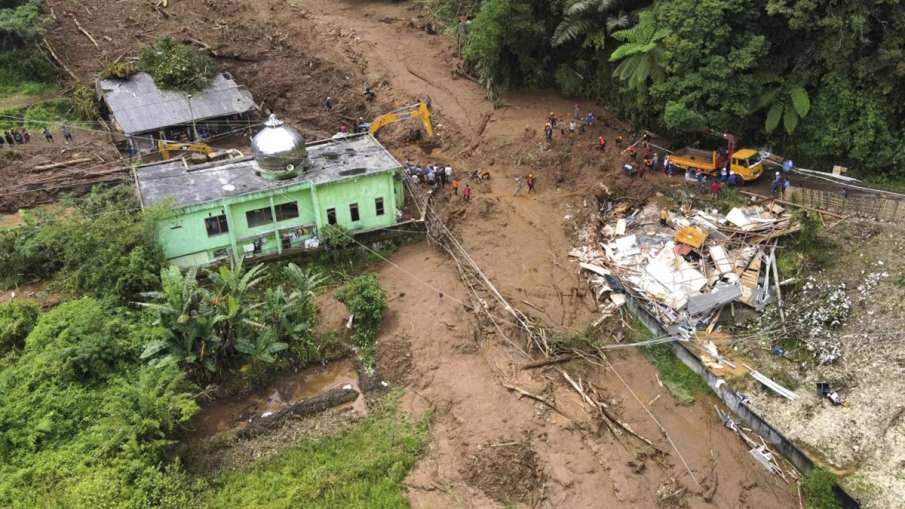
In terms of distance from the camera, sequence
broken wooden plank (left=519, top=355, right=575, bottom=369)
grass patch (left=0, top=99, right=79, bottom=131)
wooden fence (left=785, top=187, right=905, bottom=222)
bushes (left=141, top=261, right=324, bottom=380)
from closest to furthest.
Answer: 1. bushes (left=141, top=261, right=324, bottom=380)
2. broken wooden plank (left=519, top=355, right=575, bottom=369)
3. wooden fence (left=785, top=187, right=905, bottom=222)
4. grass patch (left=0, top=99, right=79, bottom=131)

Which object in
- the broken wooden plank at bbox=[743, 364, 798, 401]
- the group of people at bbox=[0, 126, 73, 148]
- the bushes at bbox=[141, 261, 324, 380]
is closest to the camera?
the bushes at bbox=[141, 261, 324, 380]

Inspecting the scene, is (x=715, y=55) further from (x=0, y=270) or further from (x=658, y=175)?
(x=0, y=270)

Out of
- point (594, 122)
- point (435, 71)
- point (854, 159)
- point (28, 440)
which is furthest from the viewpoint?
point (435, 71)

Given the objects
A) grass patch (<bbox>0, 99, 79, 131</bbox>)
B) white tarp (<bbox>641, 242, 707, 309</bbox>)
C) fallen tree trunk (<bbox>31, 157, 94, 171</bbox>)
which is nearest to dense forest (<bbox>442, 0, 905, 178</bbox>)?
white tarp (<bbox>641, 242, 707, 309</bbox>)

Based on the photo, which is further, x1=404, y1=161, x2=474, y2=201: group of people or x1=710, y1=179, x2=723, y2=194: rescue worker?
x1=404, y1=161, x2=474, y2=201: group of people

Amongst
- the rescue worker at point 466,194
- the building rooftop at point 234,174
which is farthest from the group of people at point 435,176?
the building rooftop at point 234,174

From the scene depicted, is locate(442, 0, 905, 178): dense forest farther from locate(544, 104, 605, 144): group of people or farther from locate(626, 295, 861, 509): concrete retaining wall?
locate(626, 295, 861, 509): concrete retaining wall

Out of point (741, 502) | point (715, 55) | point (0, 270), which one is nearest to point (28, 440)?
point (0, 270)

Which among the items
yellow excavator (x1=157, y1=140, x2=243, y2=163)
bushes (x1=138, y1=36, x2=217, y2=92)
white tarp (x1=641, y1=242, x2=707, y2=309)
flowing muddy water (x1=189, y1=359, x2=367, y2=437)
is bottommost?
flowing muddy water (x1=189, y1=359, x2=367, y2=437)
